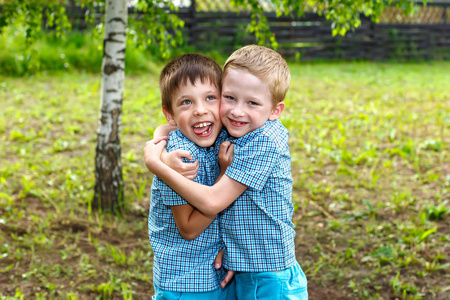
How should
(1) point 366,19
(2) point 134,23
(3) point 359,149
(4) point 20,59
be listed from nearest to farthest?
(2) point 134,23
(3) point 359,149
(4) point 20,59
(1) point 366,19

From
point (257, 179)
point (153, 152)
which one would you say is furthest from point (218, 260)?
point (153, 152)

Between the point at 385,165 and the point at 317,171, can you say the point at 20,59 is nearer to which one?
the point at 317,171

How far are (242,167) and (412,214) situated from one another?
2.64 meters

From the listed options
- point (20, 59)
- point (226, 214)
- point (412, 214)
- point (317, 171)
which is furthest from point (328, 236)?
point (20, 59)

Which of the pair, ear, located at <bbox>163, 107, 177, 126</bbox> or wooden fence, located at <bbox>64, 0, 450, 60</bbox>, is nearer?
ear, located at <bbox>163, 107, 177, 126</bbox>

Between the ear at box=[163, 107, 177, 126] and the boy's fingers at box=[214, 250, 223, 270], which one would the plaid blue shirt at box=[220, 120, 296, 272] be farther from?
the ear at box=[163, 107, 177, 126]

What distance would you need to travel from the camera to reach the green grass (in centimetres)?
316

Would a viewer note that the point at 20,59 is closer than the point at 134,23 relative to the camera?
No

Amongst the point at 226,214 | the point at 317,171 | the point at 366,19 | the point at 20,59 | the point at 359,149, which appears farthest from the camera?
the point at 366,19

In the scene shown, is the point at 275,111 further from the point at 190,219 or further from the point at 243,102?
the point at 190,219

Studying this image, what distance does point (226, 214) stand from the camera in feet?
6.12

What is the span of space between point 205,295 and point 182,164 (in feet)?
1.77

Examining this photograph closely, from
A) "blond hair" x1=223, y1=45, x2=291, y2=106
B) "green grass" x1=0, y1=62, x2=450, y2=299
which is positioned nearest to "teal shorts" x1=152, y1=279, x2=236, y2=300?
"blond hair" x1=223, y1=45, x2=291, y2=106

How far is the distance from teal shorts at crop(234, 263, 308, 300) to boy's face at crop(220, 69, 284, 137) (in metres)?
0.54
